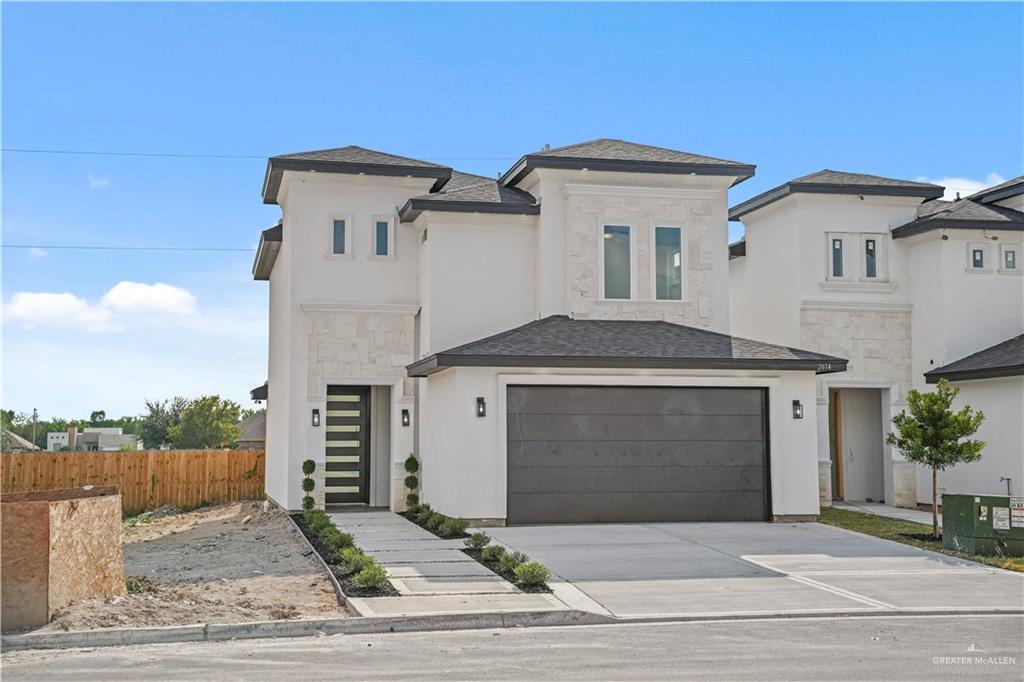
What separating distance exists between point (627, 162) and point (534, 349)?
491 centimetres

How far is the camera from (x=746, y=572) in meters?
13.7

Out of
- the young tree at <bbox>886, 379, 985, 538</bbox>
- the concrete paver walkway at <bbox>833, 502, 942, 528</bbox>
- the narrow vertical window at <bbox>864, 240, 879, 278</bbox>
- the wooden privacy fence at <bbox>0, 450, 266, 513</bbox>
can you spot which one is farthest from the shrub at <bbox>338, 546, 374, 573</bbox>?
the wooden privacy fence at <bbox>0, 450, 266, 513</bbox>

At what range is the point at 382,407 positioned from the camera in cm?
2286

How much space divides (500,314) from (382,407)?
3.49m

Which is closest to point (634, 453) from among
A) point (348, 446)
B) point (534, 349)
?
point (534, 349)

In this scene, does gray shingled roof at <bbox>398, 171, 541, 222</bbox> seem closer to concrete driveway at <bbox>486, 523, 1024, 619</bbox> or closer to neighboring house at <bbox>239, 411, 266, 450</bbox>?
concrete driveway at <bbox>486, 523, 1024, 619</bbox>

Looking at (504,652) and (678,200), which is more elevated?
(678,200)

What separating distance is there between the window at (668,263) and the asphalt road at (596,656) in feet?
37.5

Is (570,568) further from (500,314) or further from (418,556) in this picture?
(500,314)

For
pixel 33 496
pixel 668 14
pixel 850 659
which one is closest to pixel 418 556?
pixel 33 496

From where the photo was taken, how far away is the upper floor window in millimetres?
22188

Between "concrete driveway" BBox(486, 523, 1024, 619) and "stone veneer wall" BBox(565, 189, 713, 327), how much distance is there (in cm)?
481

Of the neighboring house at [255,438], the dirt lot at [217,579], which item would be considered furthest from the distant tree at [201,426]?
the dirt lot at [217,579]

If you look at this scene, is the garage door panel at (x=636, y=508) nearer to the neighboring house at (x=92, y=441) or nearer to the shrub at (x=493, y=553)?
the shrub at (x=493, y=553)
